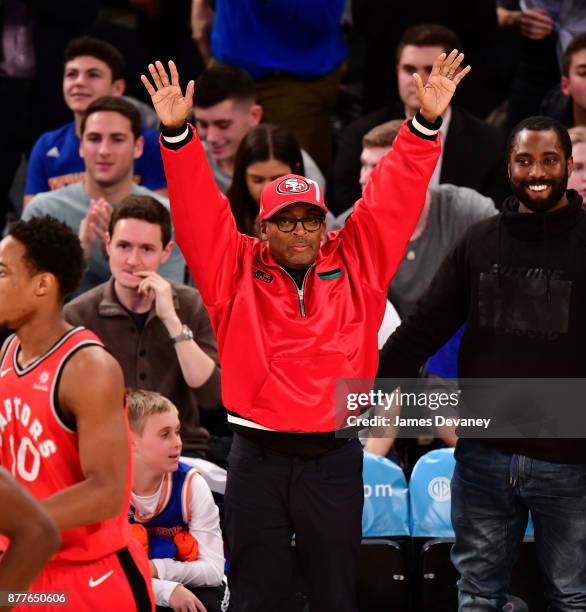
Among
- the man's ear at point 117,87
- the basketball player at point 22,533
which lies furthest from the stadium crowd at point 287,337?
the man's ear at point 117,87

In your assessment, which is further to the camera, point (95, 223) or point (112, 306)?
point (95, 223)

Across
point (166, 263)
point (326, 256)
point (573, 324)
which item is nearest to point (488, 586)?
point (573, 324)

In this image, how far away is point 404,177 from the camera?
4086 mm

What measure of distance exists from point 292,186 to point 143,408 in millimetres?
1106

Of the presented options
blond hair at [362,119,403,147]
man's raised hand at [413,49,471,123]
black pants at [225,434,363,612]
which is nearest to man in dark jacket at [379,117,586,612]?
man's raised hand at [413,49,471,123]

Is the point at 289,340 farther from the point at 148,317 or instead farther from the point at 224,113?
the point at 224,113

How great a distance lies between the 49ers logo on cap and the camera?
4.04m

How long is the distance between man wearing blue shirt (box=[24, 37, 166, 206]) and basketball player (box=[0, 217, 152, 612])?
3.43 metres

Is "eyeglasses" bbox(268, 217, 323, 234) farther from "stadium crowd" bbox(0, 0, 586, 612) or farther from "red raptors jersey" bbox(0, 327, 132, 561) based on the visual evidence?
"red raptors jersey" bbox(0, 327, 132, 561)

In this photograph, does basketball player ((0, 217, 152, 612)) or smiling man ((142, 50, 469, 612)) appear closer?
basketball player ((0, 217, 152, 612))

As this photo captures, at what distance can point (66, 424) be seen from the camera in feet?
11.3

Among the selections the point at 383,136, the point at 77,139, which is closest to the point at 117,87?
the point at 77,139

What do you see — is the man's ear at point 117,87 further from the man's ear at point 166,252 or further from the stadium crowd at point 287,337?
the man's ear at point 166,252

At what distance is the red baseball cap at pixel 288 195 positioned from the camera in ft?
13.1
